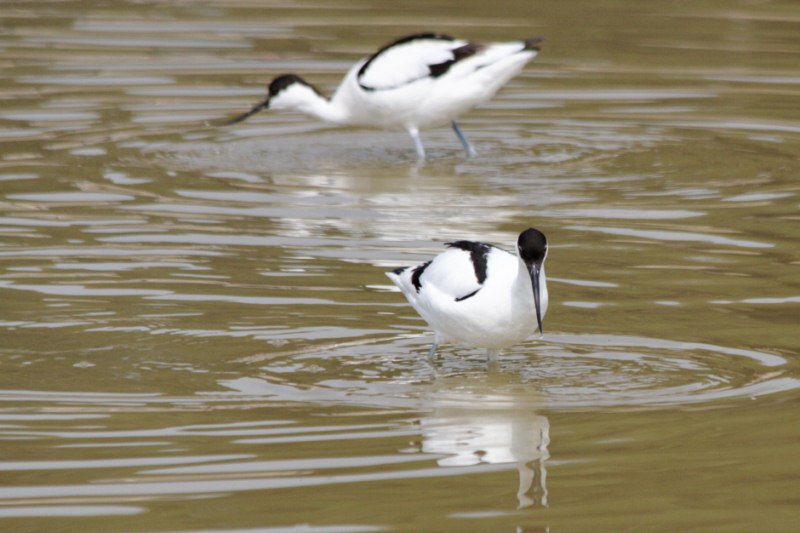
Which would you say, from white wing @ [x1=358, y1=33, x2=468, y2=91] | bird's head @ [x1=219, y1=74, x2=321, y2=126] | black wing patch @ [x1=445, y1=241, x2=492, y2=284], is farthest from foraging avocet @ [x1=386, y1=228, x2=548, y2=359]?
bird's head @ [x1=219, y1=74, x2=321, y2=126]

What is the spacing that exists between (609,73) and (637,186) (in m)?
5.45

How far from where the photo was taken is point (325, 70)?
18578 millimetres

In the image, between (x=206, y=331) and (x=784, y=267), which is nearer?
(x=206, y=331)

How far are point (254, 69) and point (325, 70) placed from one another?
78 centimetres

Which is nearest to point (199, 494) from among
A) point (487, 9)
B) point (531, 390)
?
point (531, 390)

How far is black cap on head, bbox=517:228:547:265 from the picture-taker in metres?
7.90

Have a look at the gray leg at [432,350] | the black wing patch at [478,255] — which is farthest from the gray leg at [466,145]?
the gray leg at [432,350]

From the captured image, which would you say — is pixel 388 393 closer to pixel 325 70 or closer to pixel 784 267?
pixel 784 267

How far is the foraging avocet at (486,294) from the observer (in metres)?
7.96

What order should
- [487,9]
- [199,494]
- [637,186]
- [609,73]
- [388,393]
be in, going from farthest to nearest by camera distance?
[487,9] → [609,73] → [637,186] → [388,393] → [199,494]

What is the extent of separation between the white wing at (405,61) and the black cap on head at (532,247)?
6.91m

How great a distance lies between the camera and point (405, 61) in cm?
1470

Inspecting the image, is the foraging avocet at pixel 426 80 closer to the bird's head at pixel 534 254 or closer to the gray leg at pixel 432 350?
the gray leg at pixel 432 350

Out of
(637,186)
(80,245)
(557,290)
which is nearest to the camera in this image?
(557,290)
